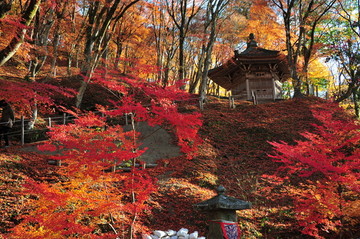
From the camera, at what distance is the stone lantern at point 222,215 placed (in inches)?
204

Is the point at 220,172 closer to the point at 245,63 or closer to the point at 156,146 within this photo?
the point at 156,146

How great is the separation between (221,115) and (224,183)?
24.7 ft

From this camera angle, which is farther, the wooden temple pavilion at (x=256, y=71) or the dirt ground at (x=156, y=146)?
the wooden temple pavilion at (x=256, y=71)

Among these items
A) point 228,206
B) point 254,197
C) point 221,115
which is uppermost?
point 221,115

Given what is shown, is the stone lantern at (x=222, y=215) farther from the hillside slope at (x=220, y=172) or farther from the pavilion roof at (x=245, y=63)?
the pavilion roof at (x=245, y=63)

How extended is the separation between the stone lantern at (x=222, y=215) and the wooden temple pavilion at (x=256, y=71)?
16.2m

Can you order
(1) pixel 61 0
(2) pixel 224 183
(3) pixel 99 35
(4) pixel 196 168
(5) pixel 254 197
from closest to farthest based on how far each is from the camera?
(5) pixel 254 197, (2) pixel 224 183, (4) pixel 196 168, (3) pixel 99 35, (1) pixel 61 0

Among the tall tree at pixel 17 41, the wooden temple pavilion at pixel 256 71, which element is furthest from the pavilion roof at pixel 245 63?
the tall tree at pixel 17 41

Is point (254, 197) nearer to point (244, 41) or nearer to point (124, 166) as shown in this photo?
point (124, 166)

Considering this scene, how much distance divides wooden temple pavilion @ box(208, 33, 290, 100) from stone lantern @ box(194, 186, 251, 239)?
16.2 metres

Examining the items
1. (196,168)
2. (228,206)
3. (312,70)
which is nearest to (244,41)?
(312,70)

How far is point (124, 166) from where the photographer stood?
35.0ft

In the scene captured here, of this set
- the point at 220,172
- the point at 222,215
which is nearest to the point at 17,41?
the point at 222,215

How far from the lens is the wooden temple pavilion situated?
21312 mm
